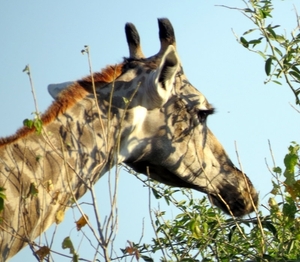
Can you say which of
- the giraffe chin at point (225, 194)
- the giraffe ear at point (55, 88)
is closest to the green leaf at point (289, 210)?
the giraffe chin at point (225, 194)

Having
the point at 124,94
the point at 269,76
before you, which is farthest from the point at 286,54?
the point at 124,94

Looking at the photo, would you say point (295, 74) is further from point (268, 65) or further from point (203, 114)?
point (203, 114)

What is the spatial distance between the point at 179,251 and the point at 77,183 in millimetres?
1225

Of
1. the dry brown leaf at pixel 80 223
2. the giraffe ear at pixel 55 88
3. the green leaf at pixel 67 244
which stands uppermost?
the giraffe ear at pixel 55 88

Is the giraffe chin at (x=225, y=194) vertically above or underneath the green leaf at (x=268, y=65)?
underneath

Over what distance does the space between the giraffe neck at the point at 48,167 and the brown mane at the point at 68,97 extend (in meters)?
0.03

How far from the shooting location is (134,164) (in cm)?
693

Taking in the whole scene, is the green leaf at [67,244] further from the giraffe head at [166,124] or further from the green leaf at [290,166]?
the giraffe head at [166,124]

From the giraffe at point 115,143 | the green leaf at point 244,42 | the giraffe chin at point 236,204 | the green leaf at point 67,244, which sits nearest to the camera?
the green leaf at point 67,244

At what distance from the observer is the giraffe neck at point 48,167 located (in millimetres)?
5227

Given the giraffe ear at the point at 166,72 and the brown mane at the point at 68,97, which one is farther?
the giraffe ear at the point at 166,72

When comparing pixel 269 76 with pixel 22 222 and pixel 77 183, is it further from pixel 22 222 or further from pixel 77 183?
pixel 22 222

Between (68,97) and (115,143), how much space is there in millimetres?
510

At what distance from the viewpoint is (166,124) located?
6707 millimetres
